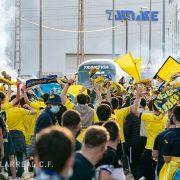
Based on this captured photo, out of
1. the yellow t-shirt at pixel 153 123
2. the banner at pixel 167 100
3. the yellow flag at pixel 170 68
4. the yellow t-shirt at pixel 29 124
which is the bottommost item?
the yellow t-shirt at pixel 29 124

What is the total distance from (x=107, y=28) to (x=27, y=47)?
924cm

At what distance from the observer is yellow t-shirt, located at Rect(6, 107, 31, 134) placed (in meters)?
12.8

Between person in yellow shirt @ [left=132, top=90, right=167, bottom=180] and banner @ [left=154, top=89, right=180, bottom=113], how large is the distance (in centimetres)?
51

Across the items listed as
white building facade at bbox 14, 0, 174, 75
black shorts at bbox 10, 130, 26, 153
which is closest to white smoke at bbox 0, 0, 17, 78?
white building facade at bbox 14, 0, 174, 75

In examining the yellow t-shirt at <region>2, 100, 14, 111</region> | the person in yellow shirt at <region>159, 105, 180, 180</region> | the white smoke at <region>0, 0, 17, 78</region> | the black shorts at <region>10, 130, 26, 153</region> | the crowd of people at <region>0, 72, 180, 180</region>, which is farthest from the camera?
the white smoke at <region>0, 0, 17, 78</region>

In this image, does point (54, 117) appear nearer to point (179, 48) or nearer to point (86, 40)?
point (179, 48)

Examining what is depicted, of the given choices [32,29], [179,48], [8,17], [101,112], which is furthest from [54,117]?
[32,29]

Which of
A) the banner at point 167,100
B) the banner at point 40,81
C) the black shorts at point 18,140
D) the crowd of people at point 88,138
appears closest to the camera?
the crowd of people at point 88,138

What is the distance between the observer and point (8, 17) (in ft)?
228

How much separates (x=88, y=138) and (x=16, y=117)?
7629 mm

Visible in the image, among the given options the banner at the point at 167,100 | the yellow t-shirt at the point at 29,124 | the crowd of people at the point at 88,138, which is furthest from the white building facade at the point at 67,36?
the banner at the point at 167,100

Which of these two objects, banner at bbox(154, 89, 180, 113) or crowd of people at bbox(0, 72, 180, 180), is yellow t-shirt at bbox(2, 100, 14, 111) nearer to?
crowd of people at bbox(0, 72, 180, 180)

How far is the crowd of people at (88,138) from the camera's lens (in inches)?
157

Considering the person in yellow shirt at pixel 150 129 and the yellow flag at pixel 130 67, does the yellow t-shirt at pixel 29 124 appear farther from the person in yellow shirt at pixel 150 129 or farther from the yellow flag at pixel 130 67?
the person in yellow shirt at pixel 150 129
